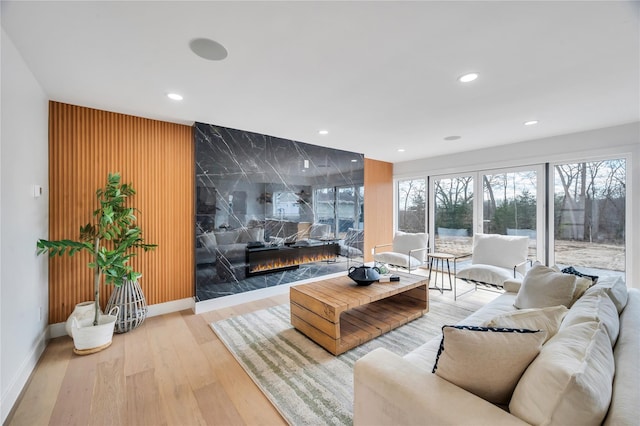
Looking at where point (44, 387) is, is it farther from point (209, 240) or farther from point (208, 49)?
point (208, 49)

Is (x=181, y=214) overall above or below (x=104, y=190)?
below

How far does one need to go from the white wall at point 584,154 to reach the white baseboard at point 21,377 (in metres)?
5.93

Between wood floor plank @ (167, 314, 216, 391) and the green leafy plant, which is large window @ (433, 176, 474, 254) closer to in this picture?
wood floor plank @ (167, 314, 216, 391)

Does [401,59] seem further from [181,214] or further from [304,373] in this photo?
[181,214]

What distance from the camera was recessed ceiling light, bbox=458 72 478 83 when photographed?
2076 mm

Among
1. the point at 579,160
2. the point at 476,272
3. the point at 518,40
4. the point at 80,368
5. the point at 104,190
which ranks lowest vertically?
the point at 80,368

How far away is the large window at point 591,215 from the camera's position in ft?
Result: 11.1

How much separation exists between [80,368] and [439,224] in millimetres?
5533

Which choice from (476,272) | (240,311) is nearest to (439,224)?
(476,272)

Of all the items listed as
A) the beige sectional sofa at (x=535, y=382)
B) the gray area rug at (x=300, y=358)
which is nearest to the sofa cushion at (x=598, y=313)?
the beige sectional sofa at (x=535, y=382)

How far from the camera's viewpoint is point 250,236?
364 cm

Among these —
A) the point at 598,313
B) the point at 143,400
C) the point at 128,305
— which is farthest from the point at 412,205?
the point at 143,400

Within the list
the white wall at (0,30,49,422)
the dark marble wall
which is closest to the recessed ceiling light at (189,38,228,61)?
the white wall at (0,30,49,422)

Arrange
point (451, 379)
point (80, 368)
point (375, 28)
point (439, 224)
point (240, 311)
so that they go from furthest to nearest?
point (439, 224)
point (240, 311)
point (80, 368)
point (375, 28)
point (451, 379)
